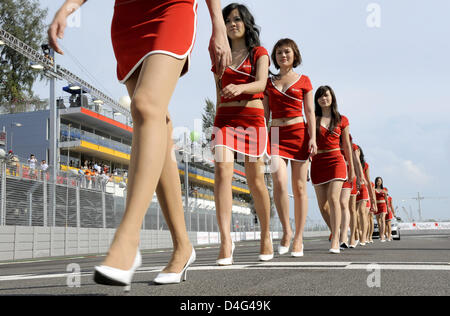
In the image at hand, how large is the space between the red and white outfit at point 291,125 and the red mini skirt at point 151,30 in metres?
3.20

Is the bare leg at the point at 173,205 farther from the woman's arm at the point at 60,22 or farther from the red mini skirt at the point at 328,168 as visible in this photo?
the red mini skirt at the point at 328,168

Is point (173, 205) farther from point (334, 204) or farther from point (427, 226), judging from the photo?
point (427, 226)

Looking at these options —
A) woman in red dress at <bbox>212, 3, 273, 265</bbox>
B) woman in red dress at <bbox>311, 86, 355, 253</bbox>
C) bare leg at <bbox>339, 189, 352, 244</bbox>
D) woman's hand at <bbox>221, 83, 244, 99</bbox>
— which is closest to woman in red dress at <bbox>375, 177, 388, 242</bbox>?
bare leg at <bbox>339, 189, 352, 244</bbox>

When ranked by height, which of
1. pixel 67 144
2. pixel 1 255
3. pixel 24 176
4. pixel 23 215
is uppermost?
pixel 67 144

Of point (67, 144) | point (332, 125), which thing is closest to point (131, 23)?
point (332, 125)

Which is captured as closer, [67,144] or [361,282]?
[361,282]

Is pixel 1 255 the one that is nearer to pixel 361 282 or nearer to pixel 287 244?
pixel 287 244

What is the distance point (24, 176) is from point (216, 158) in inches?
497

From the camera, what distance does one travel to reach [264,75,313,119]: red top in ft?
19.1

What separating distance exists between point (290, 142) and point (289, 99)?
50 cm

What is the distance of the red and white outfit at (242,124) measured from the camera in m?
4.44
